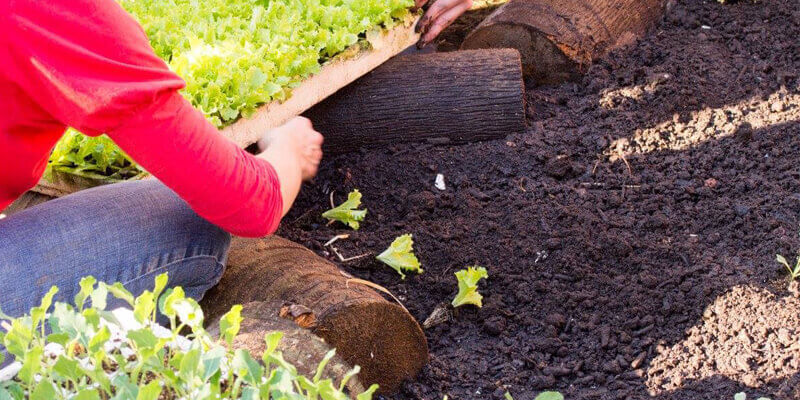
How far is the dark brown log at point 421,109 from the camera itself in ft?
14.8

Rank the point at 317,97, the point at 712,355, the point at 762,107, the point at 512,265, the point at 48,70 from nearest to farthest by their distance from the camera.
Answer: the point at 48,70 < the point at 712,355 < the point at 512,265 < the point at 317,97 < the point at 762,107

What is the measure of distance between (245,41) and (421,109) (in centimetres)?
94

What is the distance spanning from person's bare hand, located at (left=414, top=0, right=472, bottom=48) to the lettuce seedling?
1.69m

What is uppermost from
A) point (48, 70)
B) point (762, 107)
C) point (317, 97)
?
point (48, 70)

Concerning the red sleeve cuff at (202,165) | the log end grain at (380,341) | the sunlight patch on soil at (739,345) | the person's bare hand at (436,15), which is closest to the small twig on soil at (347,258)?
the log end grain at (380,341)

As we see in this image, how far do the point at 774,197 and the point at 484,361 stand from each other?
147cm

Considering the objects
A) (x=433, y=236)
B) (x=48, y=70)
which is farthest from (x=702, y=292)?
(x=48, y=70)

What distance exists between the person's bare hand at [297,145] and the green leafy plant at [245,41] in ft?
1.89

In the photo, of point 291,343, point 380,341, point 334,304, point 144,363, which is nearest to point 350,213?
point 380,341

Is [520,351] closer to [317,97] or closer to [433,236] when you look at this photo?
[433,236]

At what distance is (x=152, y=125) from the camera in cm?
225

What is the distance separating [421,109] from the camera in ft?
14.9

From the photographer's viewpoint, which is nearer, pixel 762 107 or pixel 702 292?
pixel 702 292

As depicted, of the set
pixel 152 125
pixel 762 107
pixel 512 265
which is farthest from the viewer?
pixel 762 107
